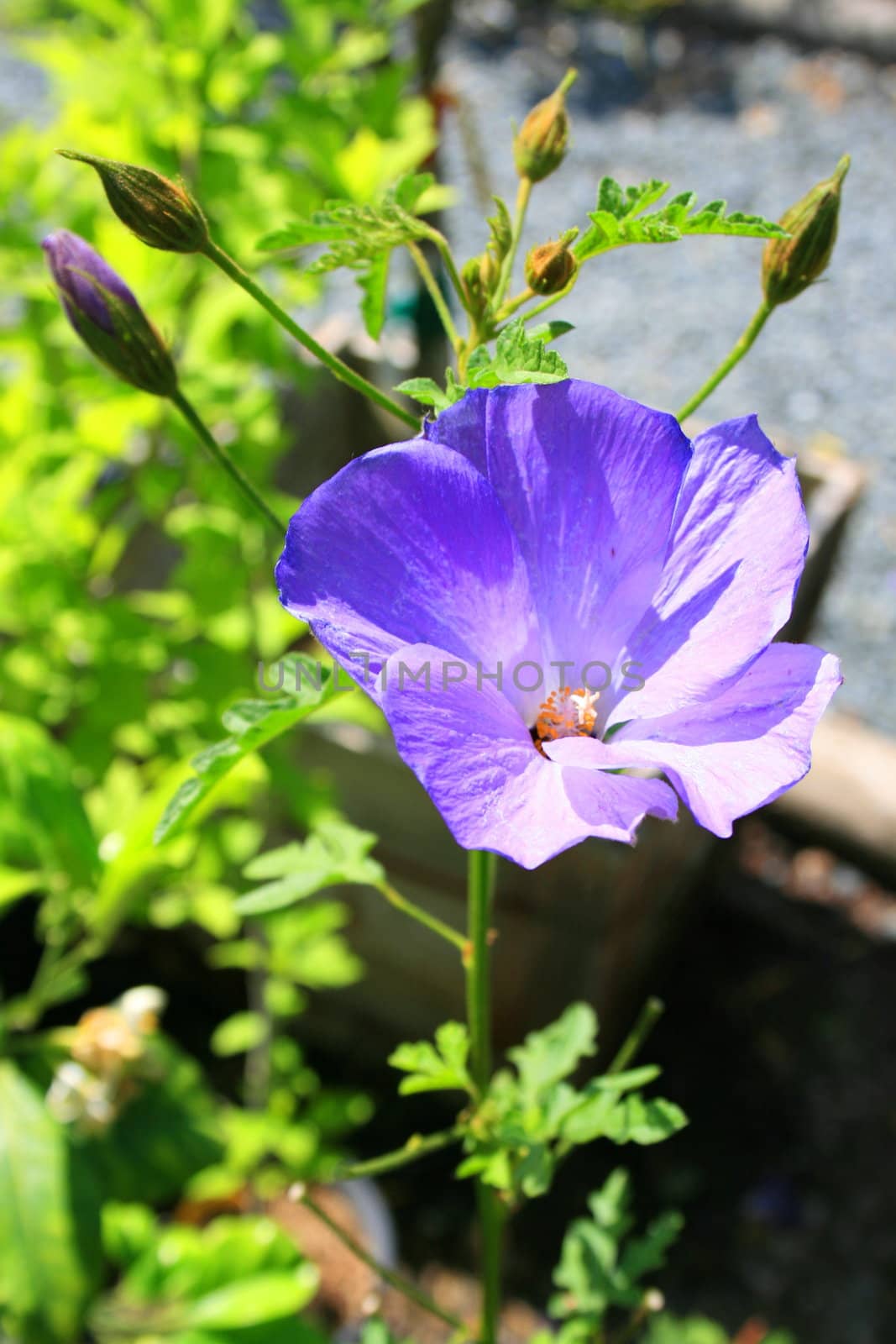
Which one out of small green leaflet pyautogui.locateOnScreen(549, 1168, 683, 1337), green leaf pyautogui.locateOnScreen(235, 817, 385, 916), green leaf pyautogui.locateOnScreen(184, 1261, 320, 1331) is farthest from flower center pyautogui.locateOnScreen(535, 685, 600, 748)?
green leaf pyautogui.locateOnScreen(184, 1261, 320, 1331)

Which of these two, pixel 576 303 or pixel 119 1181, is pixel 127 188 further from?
pixel 576 303

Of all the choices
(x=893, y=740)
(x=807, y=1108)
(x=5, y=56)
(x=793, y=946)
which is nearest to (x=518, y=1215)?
(x=807, y=1108)

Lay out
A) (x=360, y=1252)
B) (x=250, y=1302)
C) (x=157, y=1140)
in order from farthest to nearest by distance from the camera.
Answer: (x=157, y=1140)
(x=250, y=1302)
(x=360, y=1252)

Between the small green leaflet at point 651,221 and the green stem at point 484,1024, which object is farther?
the green stem at point 484,1024

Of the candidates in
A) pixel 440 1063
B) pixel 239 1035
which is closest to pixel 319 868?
pixel 440 1063

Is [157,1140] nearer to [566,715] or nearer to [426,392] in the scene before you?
[566,715]

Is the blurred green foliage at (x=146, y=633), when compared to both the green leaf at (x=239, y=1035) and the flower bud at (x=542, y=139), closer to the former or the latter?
the green leaf at (x=239, y=1035)

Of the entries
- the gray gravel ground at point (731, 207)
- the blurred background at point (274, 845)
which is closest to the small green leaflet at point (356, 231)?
the blurred background at point (274, 845)
